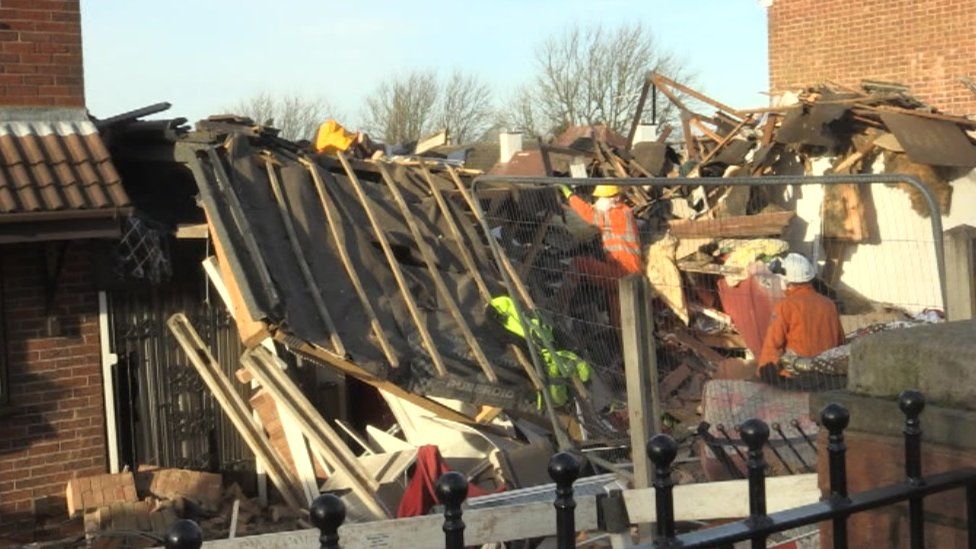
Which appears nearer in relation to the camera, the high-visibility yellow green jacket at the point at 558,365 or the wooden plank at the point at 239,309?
the high-visibility yellow green jacket at the point at 558,365

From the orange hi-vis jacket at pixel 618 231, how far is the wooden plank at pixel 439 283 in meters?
1.80

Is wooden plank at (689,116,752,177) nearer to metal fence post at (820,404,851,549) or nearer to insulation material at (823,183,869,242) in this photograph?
insulation material at (823,183,869,242)

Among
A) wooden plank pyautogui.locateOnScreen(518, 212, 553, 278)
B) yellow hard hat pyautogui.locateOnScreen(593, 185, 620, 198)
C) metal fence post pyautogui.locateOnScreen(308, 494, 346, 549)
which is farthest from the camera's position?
yellow hard hat pyautogui.locateOnScreen(593, 185, 620, 198)

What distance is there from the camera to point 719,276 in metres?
11.2

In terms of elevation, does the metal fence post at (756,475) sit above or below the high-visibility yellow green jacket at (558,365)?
above

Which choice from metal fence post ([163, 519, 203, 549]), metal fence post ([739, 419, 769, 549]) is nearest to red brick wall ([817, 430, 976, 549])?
metal fence post ([739, 419, 769, 549])

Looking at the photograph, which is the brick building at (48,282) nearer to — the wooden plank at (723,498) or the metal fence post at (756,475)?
the wooden plank at (723,498)

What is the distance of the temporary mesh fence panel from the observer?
23.2ft

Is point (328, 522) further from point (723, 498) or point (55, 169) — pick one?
point (55, 169)

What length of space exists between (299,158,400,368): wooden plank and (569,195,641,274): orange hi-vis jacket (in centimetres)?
255

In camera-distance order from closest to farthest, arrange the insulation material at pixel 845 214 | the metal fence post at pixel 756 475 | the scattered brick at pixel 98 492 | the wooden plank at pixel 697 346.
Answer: the metal fence post at pixel 756 475, the wooden plank at pixel 697 346, the scattered brick at pixel 98 492, the insulation material at pixel 845 214

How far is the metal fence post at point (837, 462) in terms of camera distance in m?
2.79

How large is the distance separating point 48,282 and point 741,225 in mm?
7107

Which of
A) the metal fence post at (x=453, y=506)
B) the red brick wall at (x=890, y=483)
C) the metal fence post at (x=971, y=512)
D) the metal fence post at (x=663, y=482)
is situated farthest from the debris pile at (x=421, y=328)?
the metal fence post at (x=453, y=506)
